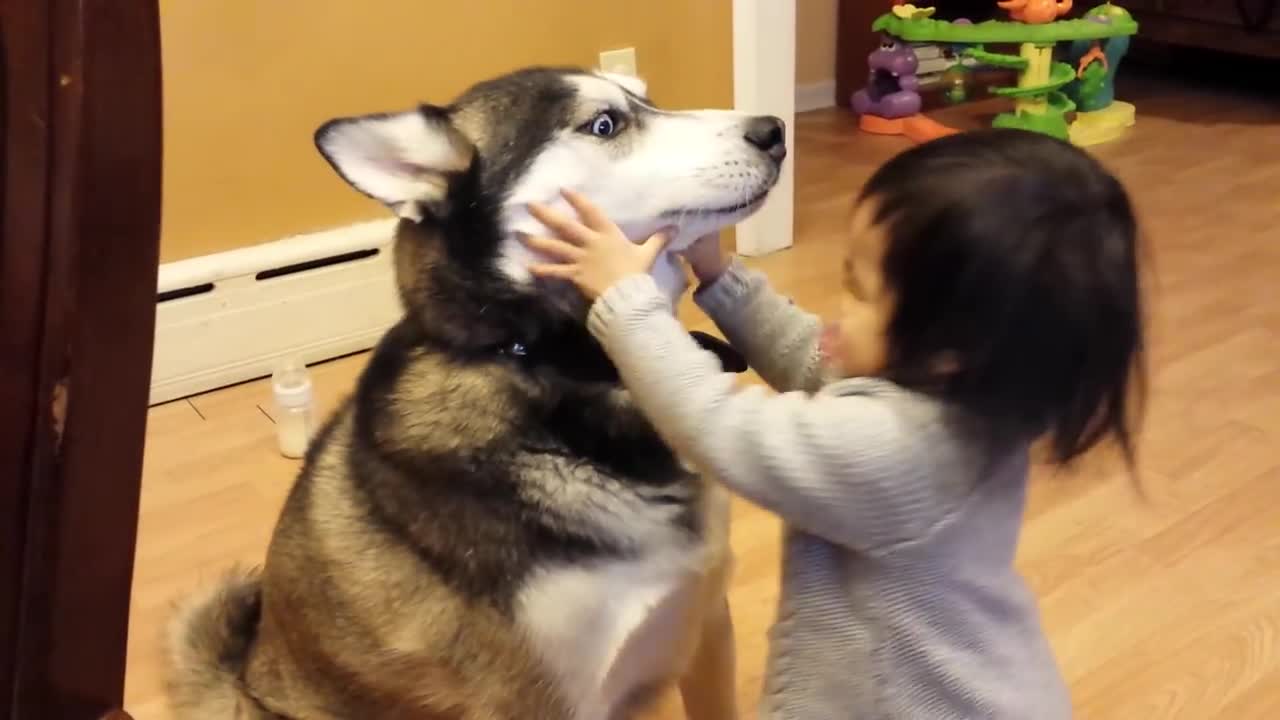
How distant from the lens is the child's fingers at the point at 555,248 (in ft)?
3.30

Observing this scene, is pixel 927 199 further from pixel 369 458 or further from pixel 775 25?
pixel 775 25

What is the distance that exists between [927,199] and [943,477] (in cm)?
21

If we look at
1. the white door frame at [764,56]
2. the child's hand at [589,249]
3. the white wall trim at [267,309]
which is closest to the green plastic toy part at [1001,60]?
the white door frame at [764,56]

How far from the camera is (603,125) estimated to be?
112 cm

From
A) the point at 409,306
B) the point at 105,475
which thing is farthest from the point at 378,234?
the point at 105,475

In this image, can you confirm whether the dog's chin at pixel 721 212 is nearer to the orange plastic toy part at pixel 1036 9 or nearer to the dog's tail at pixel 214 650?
the dog's tail at pixel 214 650

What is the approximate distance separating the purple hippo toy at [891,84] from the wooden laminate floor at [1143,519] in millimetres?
1220

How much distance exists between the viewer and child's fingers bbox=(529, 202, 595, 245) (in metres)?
1.00

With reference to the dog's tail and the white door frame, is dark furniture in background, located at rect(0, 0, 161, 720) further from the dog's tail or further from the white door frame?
the white door frame

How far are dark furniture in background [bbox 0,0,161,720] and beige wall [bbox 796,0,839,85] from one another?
4.00 meters

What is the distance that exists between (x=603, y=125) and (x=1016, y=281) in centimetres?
46

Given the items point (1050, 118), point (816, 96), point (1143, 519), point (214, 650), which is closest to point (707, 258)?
point (214, 650)

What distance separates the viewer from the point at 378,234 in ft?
7.78

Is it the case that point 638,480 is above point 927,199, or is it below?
below
